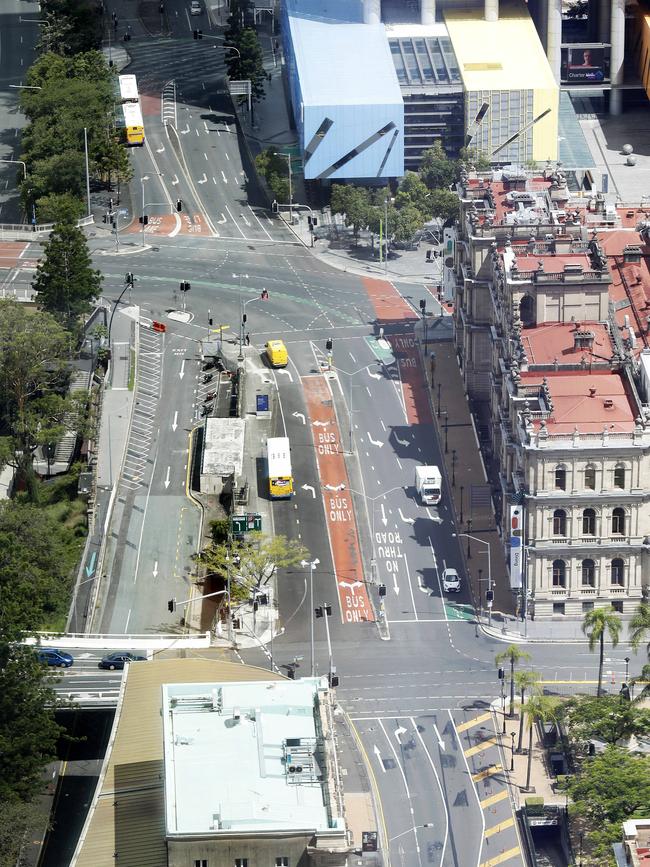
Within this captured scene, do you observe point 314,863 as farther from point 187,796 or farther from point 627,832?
point 627,832

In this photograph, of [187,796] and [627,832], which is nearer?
[627,832]

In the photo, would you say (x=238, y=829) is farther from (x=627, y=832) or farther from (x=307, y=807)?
(x=627, y=832)

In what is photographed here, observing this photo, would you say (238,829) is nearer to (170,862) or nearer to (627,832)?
(170,862)

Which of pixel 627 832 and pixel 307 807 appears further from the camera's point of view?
pixel 307 807

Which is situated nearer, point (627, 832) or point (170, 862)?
point (627, 832)

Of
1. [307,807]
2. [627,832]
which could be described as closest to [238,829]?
[307,807]

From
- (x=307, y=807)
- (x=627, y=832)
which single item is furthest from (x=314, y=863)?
(x=627, y=832)
